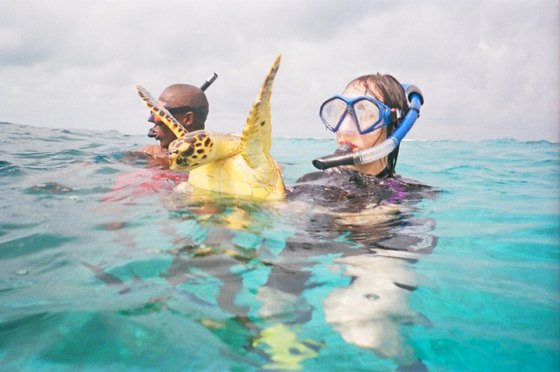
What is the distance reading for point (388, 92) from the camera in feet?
12.0

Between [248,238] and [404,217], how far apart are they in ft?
4.53

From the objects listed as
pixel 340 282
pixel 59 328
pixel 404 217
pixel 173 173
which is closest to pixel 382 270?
pixel 340 282

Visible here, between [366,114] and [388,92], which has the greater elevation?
[388,92]

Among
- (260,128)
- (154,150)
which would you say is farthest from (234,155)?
(154,150)

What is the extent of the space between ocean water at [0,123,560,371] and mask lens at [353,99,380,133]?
1.86ft

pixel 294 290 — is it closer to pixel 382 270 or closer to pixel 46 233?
pixel 382 270

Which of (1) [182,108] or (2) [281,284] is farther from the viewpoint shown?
(1) [182,108]

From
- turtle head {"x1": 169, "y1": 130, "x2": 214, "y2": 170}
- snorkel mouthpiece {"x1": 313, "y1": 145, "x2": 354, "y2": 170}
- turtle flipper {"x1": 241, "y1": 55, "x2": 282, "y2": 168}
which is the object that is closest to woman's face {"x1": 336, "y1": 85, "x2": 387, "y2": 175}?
snorkel mouthpiece {"x1": 313, "y1": 145, "x2": 354, "y2": 170}

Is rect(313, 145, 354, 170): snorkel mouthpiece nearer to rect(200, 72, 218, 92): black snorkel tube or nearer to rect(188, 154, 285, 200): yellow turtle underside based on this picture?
rect(188, 154, 285, 200): yellow turtle underside

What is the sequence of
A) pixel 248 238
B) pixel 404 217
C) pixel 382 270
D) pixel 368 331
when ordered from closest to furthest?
1. pixel 368 331
2. pixel 382 270
3. pixel 248 238
4. pixel 404 217

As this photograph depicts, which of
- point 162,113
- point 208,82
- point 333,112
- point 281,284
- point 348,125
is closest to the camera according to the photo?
point 281,284

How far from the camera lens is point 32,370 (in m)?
1.45

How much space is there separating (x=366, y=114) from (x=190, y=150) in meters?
1.73

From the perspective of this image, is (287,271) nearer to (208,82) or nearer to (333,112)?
(333,112)
